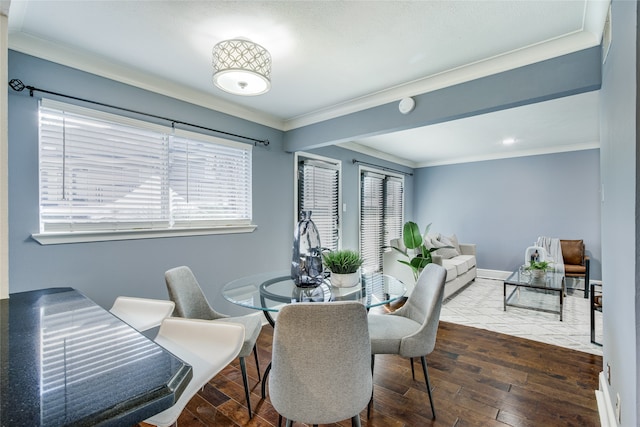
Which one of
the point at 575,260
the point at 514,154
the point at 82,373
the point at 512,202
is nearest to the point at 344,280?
the point at 82,373

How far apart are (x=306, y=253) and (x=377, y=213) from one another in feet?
12.0

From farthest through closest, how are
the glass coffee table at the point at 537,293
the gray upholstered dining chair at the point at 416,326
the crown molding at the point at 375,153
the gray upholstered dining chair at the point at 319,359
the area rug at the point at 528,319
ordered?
the crown molding at the point at 375,153
the glass coffee table at the point at 537,293
the area rug at the point at 528,319
the gray upholstered dining chair at the point at 416,326
the gray upholstered dining chair at the point at 319,359

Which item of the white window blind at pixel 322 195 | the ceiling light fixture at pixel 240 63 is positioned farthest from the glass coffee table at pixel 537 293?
the ceiling light fixture at pixel 240 63

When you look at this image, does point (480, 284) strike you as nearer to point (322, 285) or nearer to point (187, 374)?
point (322, 285)

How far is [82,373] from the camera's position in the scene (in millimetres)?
620

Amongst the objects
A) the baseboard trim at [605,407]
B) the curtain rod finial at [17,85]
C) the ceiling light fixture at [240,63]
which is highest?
the ceiling light fixture at [240,63]

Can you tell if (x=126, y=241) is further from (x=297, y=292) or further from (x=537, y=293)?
(x=537, y=293)

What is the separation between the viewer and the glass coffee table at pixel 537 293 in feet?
12.0

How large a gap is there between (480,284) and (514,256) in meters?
0.99

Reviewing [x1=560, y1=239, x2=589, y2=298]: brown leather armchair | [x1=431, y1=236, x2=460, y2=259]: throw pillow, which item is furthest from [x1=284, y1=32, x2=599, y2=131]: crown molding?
[x1=560, y1=239, x2=589, y2=298]: brown leather armchair

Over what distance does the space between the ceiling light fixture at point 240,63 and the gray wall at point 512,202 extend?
542 centimetres

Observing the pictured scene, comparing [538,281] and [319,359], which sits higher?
[319,359]

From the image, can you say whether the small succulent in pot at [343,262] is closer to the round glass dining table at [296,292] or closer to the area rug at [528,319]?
the round glass dining table at [296,292]

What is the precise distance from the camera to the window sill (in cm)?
199
